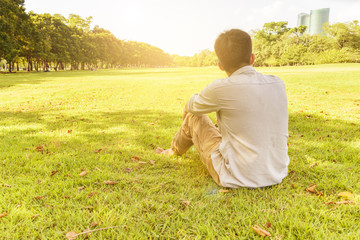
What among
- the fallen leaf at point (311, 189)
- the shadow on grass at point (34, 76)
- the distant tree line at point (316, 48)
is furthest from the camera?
the distant tree line at point (316, 48)

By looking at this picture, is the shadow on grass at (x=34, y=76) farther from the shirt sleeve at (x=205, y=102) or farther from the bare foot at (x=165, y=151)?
the shirt sleeve at (x=205, y=102)

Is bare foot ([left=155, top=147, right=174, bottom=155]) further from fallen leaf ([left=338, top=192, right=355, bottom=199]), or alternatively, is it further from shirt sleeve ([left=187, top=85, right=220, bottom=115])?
fallen leaf ([left=338, top=192, right=355, bottom=199])

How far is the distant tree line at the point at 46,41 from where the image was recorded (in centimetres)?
3322

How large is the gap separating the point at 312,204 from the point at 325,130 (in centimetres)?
338

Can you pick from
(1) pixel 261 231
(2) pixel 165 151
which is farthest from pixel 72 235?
(2) pixel 165 151

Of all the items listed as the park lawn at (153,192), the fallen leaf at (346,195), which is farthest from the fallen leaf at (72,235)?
the fallen leaf at (346,195)

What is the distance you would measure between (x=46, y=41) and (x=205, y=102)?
51169 mm

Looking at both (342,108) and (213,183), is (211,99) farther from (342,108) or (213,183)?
(342,108)

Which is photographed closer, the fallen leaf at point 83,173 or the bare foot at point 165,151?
the fallen leaf at point 83,173

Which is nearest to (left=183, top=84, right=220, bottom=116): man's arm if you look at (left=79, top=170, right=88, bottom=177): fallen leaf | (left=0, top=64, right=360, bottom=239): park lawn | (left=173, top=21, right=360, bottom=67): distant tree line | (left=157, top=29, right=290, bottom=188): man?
(left=157, top=29, right=290, bottom=188): man

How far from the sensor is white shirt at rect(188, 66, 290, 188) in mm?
2174

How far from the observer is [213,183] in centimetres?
285

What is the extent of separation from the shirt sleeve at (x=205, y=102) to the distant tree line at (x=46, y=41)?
39427 mm

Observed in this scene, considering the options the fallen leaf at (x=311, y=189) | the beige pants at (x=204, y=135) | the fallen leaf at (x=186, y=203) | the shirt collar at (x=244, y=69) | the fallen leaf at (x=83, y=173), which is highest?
the shirt collar at (x=244, y=69)
